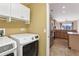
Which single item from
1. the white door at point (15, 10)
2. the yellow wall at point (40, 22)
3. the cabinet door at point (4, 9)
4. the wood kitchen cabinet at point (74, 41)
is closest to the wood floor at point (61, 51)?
the wood kitchen cabinet at point (74, 41)

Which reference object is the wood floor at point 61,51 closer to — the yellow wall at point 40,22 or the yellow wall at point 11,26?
the yellow wall at point 40,22

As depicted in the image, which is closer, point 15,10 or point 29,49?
point 15,10

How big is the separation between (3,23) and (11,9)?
0.41 m

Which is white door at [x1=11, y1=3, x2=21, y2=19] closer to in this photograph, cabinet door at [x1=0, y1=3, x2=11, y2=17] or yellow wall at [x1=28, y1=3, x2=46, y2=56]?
cabinet door at [x1=0, y1=3, x2=11, y2=17]

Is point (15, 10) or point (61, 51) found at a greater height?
point (15, 10)

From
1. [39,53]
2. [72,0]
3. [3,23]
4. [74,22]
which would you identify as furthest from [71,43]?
[74,22]

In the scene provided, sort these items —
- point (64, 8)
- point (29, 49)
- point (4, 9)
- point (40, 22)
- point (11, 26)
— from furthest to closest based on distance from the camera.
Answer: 1. point (64, 8)
2. point (40, 22)
3. point (11, 26)
4. point (29, 49)
5. point (4, 9)

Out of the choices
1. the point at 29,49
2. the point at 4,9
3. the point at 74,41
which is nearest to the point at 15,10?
the point at 4,9

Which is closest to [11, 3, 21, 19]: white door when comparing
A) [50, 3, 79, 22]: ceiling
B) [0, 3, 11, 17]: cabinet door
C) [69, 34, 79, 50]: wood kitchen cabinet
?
[0, 3, 11, 17]: cabinet door

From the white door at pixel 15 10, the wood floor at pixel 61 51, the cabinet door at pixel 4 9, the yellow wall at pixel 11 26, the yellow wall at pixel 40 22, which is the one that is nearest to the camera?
the cabinet door at pixel 4 9

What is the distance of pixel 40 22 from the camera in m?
3.01

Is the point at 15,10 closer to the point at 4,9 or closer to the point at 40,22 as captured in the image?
the point at 4,9

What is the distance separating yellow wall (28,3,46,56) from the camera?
9.68ft

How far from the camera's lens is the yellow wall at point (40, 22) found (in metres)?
2.95
